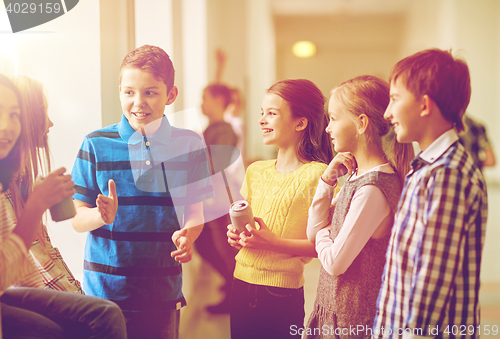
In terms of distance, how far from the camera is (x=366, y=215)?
0.95 m

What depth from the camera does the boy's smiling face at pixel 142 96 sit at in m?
1.17

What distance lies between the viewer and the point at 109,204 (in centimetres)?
117

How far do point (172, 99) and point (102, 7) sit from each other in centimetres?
39

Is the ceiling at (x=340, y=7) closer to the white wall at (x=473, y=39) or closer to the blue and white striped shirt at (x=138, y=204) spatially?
the white wall at (x=473, y=39)

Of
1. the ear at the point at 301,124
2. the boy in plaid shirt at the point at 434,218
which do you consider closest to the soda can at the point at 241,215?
A: the ear at the point at 301,124

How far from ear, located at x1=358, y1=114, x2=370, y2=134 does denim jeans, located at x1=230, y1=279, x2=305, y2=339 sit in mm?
518

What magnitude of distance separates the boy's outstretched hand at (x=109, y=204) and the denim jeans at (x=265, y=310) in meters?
0.45

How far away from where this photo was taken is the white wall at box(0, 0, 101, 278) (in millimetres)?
1232

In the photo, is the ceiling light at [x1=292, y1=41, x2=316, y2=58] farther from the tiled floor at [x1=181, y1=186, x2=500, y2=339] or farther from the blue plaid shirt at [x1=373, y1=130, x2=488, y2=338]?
the tiled floor at [x1=181, y1=186, x2=500, y2=339]

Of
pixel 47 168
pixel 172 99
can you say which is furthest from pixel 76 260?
pixel 172 99

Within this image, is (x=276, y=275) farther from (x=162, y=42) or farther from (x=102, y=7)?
(x=102, y=7)

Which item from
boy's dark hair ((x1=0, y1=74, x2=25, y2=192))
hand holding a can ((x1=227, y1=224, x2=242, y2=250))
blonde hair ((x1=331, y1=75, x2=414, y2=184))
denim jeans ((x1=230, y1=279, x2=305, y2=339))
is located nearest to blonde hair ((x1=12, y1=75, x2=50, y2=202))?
boy's dark hair ((x1=0, y1=74, x2=25, y2=192))

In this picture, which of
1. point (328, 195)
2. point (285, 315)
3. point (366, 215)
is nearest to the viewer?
point (366, 215)

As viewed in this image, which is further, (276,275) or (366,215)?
(276,275)
